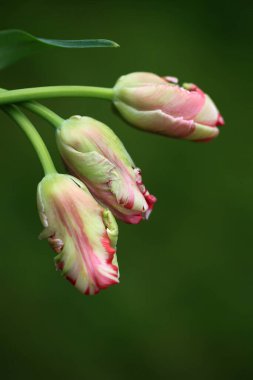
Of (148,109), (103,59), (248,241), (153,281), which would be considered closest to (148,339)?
(153,281)

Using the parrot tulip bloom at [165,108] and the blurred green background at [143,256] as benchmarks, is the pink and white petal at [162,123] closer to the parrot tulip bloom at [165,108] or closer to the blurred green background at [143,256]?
the parrot tulip bloom at [165,108]

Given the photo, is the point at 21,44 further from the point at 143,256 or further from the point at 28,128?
the point at 143,256

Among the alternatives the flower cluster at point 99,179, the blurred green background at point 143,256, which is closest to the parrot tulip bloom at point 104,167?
the flower cluster at point 99,179

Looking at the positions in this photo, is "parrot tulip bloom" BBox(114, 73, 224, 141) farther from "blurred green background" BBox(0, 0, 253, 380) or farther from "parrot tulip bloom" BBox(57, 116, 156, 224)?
"blurred green background" BBox(0, 0, 253, 380)

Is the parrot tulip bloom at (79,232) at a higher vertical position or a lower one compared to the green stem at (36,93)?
lower

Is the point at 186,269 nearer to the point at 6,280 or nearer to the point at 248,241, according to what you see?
the point at 248,241

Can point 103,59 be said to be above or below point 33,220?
above
